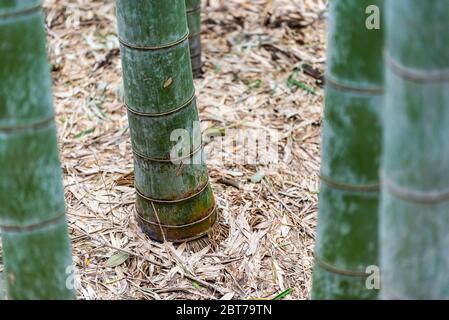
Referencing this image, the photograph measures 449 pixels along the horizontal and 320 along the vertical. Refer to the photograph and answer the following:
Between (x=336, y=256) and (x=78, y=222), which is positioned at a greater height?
(x=336, y=256)

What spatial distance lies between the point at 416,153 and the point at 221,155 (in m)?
1.90

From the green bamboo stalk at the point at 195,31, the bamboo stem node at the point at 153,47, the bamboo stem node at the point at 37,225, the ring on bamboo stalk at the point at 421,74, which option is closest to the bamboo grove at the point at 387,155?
the ring on bamboo stalk at the point at 421,74

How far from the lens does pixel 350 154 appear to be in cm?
130

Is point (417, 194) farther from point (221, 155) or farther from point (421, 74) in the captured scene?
point (221, 155)

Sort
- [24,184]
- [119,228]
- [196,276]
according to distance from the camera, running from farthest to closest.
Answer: [119,228] → [196,276] → [24,184]

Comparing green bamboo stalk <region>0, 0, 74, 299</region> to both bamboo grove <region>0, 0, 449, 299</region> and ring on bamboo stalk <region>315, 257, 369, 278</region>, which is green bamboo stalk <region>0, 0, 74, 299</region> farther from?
ring on bamboo stalk <region>315, 257, 369, 278</region>

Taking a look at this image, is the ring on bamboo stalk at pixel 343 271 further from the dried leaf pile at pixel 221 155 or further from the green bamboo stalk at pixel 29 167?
the dried leaf pile at pixel 221 155

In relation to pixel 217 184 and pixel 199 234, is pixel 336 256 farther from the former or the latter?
pixel 217 184

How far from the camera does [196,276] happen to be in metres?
2.33

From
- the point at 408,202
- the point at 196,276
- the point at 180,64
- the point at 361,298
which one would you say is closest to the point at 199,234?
the point at 196,276

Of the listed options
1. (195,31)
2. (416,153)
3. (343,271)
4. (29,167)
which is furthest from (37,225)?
(195,31)

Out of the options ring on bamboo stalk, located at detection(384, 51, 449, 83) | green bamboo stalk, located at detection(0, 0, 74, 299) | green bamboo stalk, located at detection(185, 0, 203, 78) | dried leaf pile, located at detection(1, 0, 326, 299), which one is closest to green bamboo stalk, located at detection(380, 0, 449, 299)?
ring on bamboo stalk, located at detection(384, 51, 449, 83)

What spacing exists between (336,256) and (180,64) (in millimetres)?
945

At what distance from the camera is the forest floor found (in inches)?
92.3
